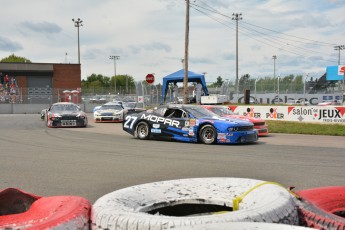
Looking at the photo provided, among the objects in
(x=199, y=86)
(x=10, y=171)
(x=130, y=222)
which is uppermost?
(x=199, y=86)

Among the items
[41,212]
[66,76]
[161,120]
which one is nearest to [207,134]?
[161,120]

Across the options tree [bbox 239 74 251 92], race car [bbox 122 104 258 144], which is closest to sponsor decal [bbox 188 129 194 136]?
race car [bbox 122 104 258 144]

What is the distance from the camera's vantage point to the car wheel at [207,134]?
13.2 meters

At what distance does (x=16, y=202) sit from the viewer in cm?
371

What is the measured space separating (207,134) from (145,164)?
4808 millimetres

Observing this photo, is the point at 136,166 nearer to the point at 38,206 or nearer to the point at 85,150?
the point at 85,150

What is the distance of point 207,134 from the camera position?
13.3m

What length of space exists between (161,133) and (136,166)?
5655 millimetres

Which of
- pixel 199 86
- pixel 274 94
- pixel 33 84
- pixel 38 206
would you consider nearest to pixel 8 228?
pixel 38 206

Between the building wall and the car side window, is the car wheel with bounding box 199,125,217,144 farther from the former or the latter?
the building wall

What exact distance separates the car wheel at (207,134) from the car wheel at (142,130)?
218cm

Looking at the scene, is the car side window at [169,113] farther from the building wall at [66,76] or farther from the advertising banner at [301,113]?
the building wall at [66,76]

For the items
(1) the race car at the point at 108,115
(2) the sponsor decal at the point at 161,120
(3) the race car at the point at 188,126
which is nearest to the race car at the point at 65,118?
(1) the race car at the point at 108,115

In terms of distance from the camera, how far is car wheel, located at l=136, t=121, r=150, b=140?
14.6 meters
